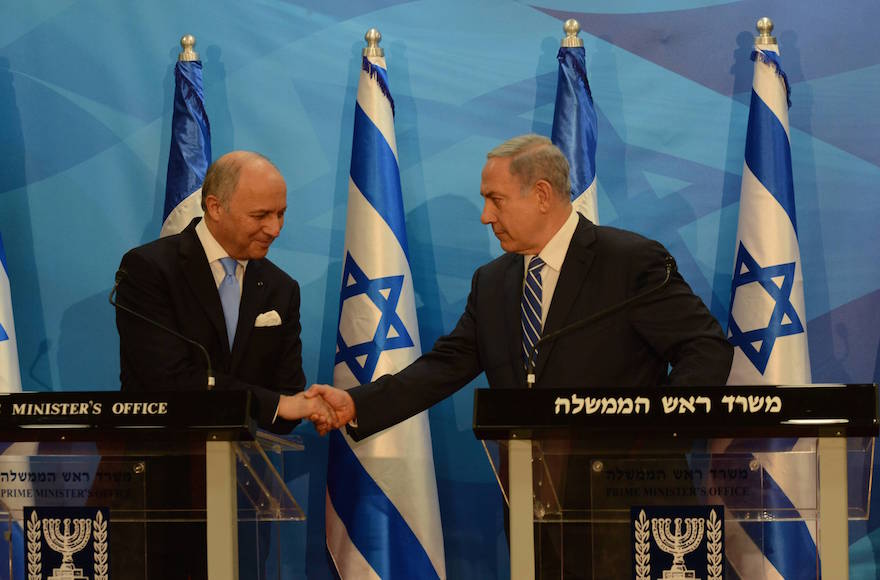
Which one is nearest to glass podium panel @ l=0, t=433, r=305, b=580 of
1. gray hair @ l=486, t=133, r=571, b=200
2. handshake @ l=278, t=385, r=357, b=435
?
handshake @ l=278, t=385, r=357, b=435

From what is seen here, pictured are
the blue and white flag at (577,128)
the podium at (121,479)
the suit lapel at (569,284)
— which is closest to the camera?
the podium at (121,479)

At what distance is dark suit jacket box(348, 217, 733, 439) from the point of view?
3.38 metres

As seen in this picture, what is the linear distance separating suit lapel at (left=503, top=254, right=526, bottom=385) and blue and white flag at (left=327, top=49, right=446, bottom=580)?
3.83ft

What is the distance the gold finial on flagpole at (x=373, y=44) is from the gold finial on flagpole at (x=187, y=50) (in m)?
0.73

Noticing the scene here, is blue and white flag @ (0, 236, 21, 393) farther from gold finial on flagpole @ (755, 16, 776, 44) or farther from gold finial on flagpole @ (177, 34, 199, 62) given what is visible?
gold finial on flagpole @ (755, 16, 776, 44)

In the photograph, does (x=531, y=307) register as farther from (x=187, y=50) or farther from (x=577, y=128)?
(x=187, y=50)

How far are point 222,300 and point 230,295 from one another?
0.03 meters

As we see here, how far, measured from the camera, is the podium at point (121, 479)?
2598 mm

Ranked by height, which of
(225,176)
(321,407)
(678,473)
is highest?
(225,176)

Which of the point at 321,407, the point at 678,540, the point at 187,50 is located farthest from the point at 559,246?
the point at 187,50

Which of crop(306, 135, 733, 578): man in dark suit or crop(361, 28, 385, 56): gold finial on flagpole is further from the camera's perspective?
crop(361, 28, 385, 56): gold finial on flagpole

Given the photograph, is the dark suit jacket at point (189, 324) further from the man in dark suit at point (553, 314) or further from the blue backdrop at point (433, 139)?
the blue backdrop at point (433, 139)

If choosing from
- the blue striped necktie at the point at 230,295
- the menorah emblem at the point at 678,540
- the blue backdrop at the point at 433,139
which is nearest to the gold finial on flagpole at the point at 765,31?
the blue backdrop at the point at 433,139

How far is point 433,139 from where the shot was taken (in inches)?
208
